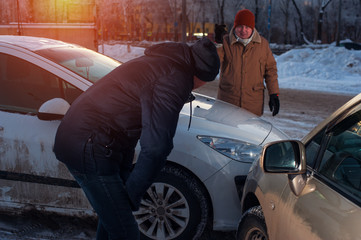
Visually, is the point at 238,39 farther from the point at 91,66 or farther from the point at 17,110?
the point at 17,110

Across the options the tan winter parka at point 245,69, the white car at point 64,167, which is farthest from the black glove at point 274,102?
the white car at point 64,167

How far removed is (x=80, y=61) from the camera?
3.86 meters

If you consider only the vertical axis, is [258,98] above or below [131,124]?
below

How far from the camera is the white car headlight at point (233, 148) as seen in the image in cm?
323

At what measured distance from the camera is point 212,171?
3193 mm

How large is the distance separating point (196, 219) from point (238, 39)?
2.08m

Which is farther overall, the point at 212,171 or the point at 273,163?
the point at 212,171

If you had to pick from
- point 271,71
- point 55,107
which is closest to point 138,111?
point 55,107

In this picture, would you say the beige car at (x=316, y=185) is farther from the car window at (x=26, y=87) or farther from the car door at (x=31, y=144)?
the car window at (x=26, y=87)

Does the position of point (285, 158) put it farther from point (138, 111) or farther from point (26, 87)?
point (26, 87)

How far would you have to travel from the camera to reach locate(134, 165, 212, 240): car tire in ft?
10.5

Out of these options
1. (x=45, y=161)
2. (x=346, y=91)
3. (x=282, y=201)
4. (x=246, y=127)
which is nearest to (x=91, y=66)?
(x=45, y=161)

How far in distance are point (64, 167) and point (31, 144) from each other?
30 centimetres

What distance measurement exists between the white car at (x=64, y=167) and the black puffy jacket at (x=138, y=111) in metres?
1.05
